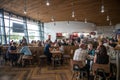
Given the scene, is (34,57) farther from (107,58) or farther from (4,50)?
(107,58)

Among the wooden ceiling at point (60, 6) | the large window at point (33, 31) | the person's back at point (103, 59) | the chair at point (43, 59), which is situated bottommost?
the chair at point (43, 59)

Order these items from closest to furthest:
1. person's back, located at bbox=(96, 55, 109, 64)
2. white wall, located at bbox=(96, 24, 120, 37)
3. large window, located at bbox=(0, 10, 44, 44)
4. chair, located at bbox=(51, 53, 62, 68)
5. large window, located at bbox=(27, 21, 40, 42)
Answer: person's back, located at bbox=(96, 55, 109, 64) < chair, located at bbox=(51, 53, 62, 68) < large window, located at bbox=(0, 10, 44, 44) < large window, located at bbox=(27, 21, 40, 42) < white wall, located at bbox=(96, 24, 120, 37)

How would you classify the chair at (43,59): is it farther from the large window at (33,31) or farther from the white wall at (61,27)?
the white wall at (61,27)

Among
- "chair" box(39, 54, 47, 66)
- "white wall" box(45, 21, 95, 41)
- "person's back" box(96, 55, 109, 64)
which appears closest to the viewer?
"person's back" box(96, 55, 109, 64)

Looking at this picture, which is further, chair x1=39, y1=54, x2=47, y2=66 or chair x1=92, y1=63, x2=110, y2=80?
chair x1=39, y1=54, x2=47, y2=66

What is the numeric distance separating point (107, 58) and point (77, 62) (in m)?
0.92

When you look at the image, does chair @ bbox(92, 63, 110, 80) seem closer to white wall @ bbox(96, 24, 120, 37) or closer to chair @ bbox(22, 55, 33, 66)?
chair @ bbox(22, 55, 33, 66)

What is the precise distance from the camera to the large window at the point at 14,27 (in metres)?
12.5

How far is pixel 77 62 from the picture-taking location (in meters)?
5.43

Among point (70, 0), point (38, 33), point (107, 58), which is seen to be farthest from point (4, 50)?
point (38, 33)

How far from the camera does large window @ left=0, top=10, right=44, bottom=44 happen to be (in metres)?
12.5

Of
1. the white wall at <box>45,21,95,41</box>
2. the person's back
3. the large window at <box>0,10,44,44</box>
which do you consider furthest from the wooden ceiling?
the white wall at <box>45,21,95,41</box>

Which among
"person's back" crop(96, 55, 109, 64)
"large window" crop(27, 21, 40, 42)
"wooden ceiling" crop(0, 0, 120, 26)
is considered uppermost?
"wooden ceiling" crop(0, 0, 120, 26)

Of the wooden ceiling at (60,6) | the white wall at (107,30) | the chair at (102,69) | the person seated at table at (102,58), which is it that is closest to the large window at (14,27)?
the wooden ceiling at (60,6)
